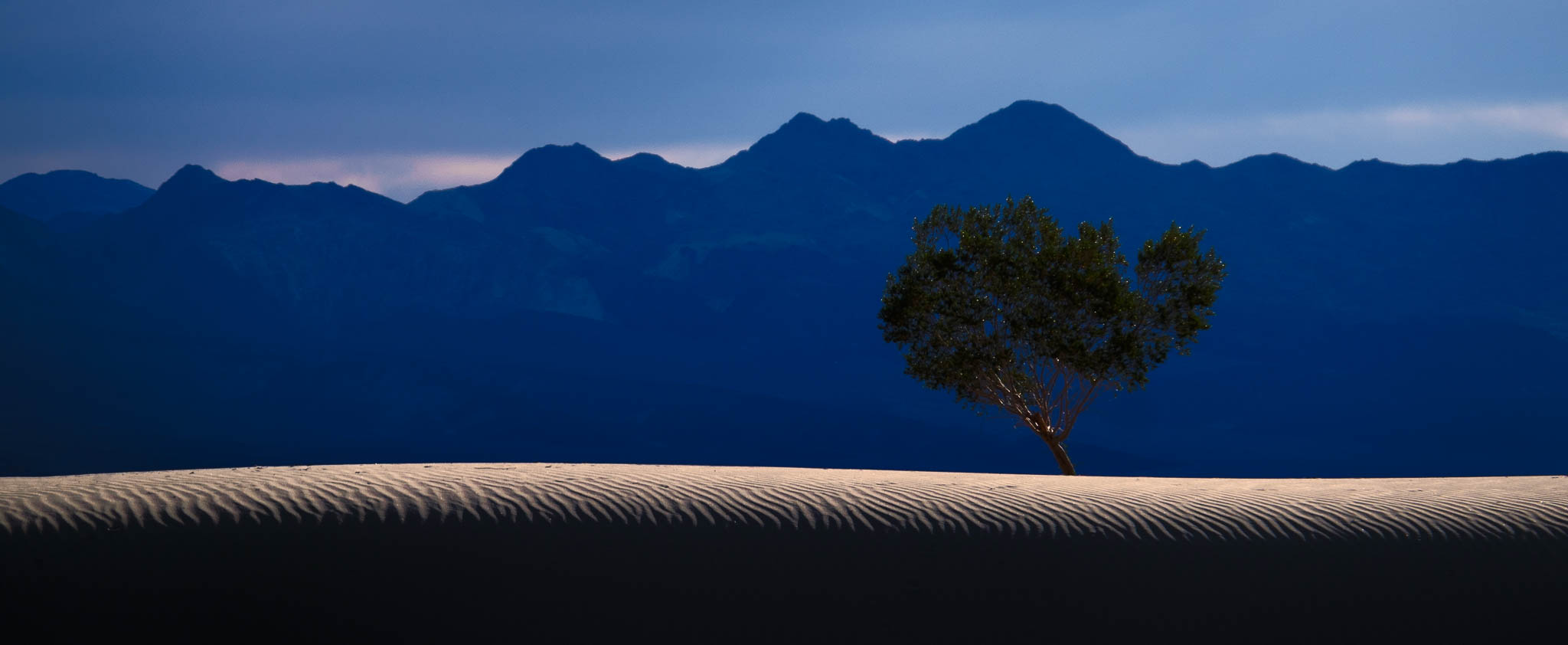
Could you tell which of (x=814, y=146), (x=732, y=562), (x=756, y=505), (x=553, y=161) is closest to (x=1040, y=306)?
(x=756, y=505)

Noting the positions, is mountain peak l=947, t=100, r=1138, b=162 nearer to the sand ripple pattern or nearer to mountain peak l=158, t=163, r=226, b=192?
mountain peak l=158, t=163, r=226, b=192

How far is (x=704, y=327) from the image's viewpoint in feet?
319

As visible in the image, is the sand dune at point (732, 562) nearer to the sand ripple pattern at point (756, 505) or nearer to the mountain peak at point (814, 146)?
the sand ripple pattern at point (756, 505)

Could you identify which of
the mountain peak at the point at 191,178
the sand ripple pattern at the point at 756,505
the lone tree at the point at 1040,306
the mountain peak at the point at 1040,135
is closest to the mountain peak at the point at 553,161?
the mountain peak at the point at 191,178

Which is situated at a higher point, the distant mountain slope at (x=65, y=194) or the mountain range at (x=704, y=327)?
the distant mountain slope at (x=65, y=194)

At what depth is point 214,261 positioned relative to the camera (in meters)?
91.8

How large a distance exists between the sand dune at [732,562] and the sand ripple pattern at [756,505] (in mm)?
23

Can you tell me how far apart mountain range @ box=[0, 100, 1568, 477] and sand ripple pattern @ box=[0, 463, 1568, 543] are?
6838cm

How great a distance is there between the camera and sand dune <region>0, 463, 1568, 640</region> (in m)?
5.75

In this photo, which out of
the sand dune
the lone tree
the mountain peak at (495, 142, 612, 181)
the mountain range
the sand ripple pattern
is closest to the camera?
the sand dune

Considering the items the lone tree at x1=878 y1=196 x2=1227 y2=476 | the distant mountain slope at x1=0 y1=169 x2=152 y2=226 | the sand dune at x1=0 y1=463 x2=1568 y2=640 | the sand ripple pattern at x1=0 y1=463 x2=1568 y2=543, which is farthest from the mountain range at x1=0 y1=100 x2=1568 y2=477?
the sand dune at x1=0 y1=463 x2=1568 y2=640

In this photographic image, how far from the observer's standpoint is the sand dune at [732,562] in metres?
5.75

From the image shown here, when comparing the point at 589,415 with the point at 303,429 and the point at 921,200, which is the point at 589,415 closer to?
the point at 303,429

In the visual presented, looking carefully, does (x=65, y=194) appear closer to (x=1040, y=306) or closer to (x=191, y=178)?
(x=191, y=178)
